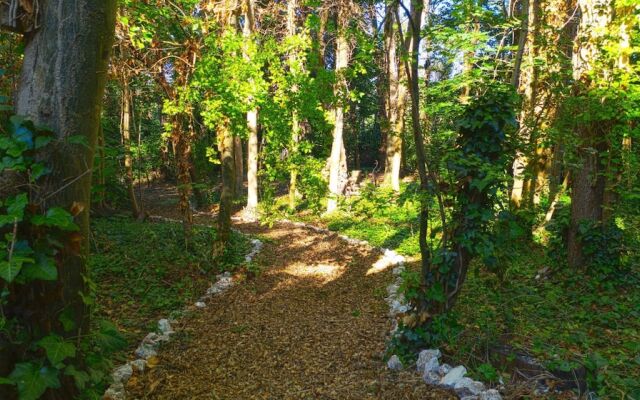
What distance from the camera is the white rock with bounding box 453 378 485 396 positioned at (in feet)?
11.1

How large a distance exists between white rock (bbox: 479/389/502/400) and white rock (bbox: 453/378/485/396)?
8 centimetres

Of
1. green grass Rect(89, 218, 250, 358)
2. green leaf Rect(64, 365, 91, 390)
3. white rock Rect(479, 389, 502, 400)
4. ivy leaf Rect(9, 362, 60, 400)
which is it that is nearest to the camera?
ivy leaf Rect(9, 362, 60, 400)

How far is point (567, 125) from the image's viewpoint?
5.79 meters

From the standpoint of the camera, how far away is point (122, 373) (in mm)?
3828

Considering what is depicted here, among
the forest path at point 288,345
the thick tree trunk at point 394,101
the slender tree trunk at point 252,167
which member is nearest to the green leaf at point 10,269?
the forest path at point 288,345

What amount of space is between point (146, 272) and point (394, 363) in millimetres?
4639

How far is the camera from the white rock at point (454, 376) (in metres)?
3.57

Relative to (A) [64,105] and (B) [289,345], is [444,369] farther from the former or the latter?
(A) [64,105]

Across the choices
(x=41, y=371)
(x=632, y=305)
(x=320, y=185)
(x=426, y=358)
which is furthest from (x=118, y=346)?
(x=320, y=185)

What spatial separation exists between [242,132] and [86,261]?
18.8 ft

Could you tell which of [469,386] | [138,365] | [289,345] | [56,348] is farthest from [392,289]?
[56,348]

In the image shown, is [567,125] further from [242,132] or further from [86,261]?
[86,261]

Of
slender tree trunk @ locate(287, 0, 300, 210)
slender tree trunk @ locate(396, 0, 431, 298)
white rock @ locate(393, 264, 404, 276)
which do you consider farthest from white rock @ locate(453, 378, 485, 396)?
slender tree trunk @ locate(287, 0, 300, 210)

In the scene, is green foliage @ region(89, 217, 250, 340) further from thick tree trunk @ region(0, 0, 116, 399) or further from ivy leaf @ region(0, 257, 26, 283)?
ivy leaf @ region(0, 257, 26, 283)
